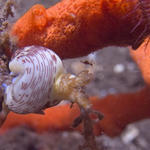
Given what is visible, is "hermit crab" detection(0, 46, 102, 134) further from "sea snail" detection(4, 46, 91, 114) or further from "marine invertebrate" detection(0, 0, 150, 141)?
"marine invertebrate" detection(0, 0, 150, 141)

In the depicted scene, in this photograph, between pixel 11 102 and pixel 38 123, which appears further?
pixel 38 123

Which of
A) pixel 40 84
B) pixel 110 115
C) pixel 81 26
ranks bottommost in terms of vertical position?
pixel 110 115

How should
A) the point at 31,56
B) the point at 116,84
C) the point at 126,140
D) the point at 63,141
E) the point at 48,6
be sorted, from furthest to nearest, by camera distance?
the point at 116,84, the point at 126,140, the point at 63,141, the point at 48,6, the point at 31,56

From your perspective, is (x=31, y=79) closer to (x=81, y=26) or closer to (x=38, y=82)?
(x=38, y=82)

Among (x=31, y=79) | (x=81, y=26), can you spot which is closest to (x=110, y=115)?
(x=81, y=26)

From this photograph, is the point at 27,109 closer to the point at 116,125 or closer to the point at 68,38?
the point at 68,38

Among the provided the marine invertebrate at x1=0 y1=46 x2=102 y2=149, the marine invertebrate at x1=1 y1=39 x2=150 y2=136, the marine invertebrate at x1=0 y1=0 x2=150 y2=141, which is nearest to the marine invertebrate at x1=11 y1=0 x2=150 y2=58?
the marine invertebrate at x1=0 y1=0 x2=150 y2=141

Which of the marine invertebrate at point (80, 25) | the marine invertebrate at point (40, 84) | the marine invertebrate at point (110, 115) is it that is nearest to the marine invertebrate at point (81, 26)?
the marine invertebrate at point (80, 25)

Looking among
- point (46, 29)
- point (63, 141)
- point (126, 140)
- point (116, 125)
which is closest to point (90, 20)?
point (46, 29)
